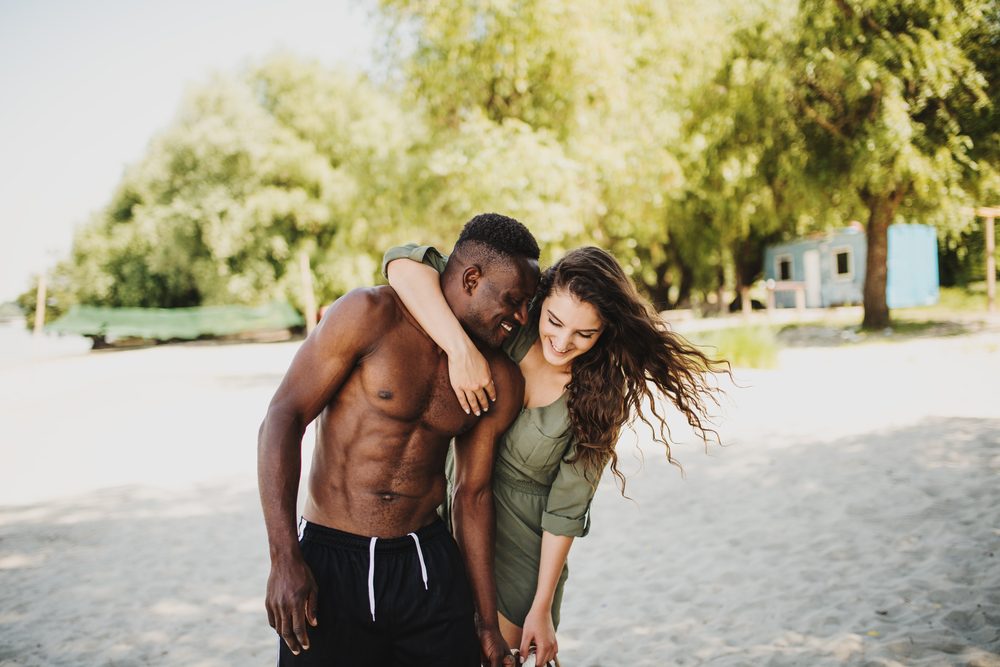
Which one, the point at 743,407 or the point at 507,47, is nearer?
the point at 743,407

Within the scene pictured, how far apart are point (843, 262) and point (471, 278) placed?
30.5 m

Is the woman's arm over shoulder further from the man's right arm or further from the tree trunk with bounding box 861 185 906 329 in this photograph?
the tree trunk with bounding box 861 185 906 329

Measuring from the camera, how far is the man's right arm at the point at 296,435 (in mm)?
1944

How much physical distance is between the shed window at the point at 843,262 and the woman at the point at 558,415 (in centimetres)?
2893

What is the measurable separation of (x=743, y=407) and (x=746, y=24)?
35.7 ft

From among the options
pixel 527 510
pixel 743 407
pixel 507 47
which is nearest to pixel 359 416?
pixel 527 510

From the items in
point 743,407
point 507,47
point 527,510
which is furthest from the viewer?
point 507,47

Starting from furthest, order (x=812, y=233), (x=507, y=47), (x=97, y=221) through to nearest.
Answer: (x=97, y=221)
(x=812, y=233)
(x=507, y=47)

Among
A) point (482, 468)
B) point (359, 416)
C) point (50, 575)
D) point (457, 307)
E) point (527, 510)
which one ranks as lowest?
point (50, 575)

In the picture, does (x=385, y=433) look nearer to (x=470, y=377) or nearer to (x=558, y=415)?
(x=470, y=377)

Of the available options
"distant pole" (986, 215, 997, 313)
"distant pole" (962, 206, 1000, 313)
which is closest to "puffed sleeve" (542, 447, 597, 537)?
"distant pole" (962, 206, 1000, 313)

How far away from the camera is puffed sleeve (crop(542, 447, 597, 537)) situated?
2631 millimetres

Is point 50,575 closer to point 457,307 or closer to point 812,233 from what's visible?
point 457,307

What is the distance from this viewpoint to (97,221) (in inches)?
1527
